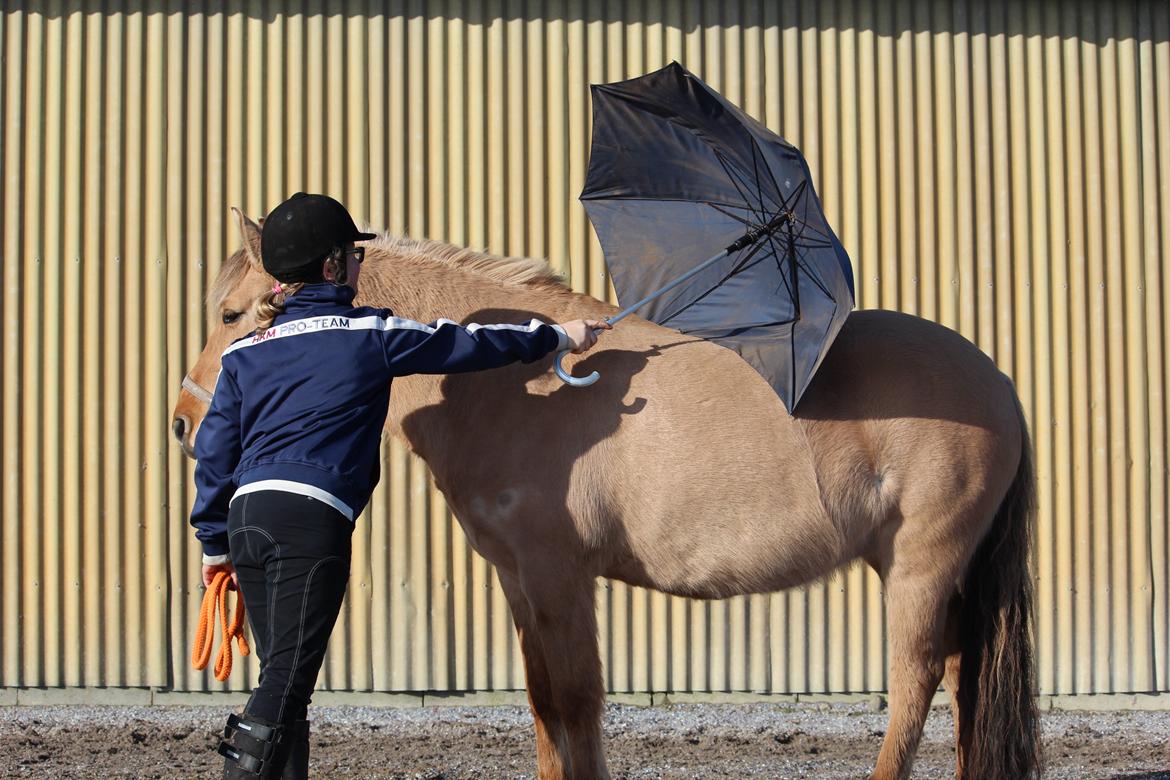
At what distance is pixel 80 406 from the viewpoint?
5.56 m

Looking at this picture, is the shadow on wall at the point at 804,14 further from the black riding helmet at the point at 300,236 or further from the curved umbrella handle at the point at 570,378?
the black riding helmet at the point at 300,236

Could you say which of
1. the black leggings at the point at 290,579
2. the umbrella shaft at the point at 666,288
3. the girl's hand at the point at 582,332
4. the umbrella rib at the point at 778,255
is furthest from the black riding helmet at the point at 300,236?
the umbrella rib at the point at 778,255

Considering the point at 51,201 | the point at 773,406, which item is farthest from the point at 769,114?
the point at 51,201

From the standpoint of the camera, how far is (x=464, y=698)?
18.6 ft

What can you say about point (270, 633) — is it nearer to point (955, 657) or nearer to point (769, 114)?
point (955, 657)

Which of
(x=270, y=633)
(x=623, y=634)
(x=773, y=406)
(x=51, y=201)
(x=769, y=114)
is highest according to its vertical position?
(x=769, y=114)

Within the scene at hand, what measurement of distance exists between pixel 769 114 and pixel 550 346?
3.04 meters

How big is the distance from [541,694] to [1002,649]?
156 cm

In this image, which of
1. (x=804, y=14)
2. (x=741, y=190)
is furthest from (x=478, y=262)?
(x=804, y=14)

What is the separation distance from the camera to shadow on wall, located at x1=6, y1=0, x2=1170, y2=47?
5719 millimetres

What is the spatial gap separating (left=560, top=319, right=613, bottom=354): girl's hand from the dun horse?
258 millimetres

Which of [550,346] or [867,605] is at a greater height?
[550,346]

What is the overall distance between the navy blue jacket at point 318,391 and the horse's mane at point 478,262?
2.76 ft

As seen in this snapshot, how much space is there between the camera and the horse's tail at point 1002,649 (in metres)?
3.80
